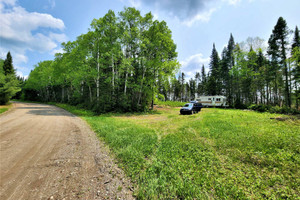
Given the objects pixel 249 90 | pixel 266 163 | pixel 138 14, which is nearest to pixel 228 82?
pixel 249 90

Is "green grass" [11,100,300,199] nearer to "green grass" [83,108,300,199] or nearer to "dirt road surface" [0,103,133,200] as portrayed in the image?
"green grass" [83,108,300,199]

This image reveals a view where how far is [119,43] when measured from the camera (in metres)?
17.6

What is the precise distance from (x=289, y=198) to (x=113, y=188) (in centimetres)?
424

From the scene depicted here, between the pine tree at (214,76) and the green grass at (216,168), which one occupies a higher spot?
the pine tree at (214,76)

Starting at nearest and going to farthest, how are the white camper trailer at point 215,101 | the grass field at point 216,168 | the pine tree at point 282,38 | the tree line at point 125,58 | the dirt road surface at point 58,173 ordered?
the dirt road surface at point 58,173
the grass field at point 216,168
the tree line at point 125,58
the pine tree at point 282,38
the white camper trailer at point 215,101

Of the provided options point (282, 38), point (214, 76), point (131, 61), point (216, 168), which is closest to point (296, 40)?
point (282, 38)

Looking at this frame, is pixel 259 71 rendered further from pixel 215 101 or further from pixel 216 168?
pixel 216 168

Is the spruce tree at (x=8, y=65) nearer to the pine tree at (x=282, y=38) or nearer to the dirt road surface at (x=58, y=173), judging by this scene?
the dirt road surface at (x=58, y=173)

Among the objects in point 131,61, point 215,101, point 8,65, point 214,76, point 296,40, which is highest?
point 296,40

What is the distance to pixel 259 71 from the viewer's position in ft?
96.5

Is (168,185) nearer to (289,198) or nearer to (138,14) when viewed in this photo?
(289,198)

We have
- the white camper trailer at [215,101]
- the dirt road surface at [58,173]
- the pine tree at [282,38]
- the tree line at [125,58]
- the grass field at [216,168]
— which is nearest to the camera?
the dirt road surface at [58,173]

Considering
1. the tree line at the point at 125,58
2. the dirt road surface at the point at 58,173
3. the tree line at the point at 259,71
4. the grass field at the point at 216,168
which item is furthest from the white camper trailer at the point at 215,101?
the dirt road surface at the point at 58,173

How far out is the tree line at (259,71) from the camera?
22.0 metres
